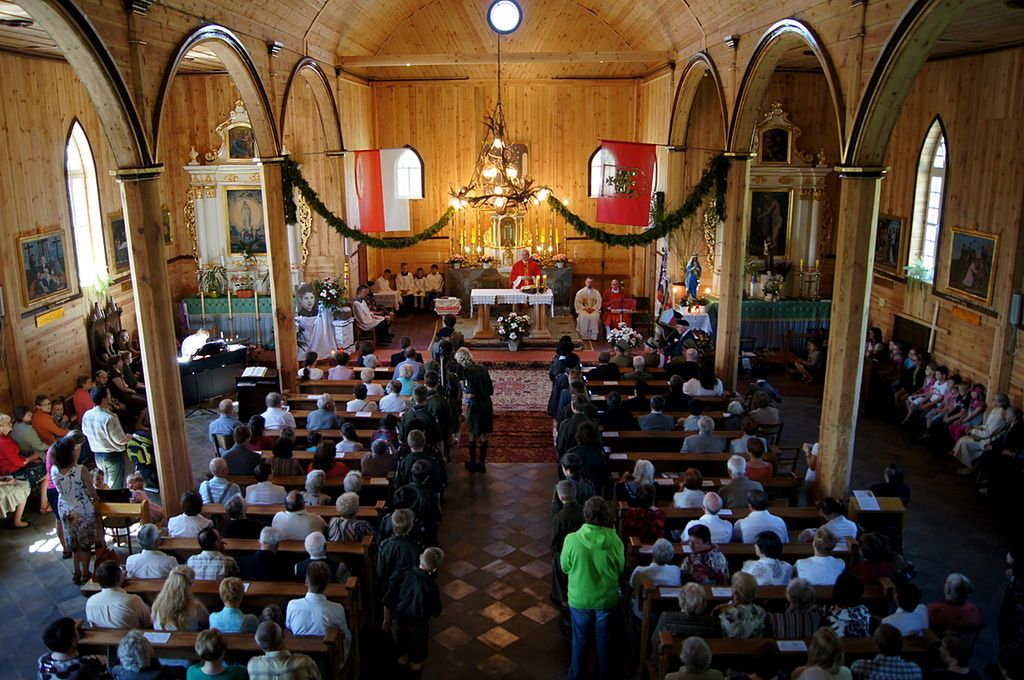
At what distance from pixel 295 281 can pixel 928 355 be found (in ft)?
42.6

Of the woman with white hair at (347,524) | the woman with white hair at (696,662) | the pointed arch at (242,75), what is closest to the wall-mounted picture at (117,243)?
the pointed arch at (242,75)

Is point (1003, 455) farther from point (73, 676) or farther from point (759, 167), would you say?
point (73, 676)

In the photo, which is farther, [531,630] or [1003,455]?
[1003,455]

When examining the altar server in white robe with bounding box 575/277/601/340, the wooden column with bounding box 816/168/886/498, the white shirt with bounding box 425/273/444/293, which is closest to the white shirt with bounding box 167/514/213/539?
the wooden column with bounding box 816/168/886/498

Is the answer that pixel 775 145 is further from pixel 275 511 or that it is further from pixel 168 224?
pixel 275 511

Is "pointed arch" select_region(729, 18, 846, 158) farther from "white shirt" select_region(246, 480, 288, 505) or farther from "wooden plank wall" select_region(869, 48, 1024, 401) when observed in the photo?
"white shirt" select_region(246, 480, 288, 505)

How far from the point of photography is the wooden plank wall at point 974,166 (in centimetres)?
1274

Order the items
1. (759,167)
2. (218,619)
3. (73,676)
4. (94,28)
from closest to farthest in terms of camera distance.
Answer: (73,676) → (218,619) → (94,28) → (759,167)

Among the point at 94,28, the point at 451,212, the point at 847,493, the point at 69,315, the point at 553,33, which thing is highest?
the point at 553,33

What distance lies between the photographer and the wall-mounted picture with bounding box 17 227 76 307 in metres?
13.0

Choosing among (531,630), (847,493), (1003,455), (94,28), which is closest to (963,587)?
(847,493)

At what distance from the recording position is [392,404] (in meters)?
11.2

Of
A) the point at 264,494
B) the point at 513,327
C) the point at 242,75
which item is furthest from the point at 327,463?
the point at 513,327

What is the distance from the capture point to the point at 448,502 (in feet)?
36.0
